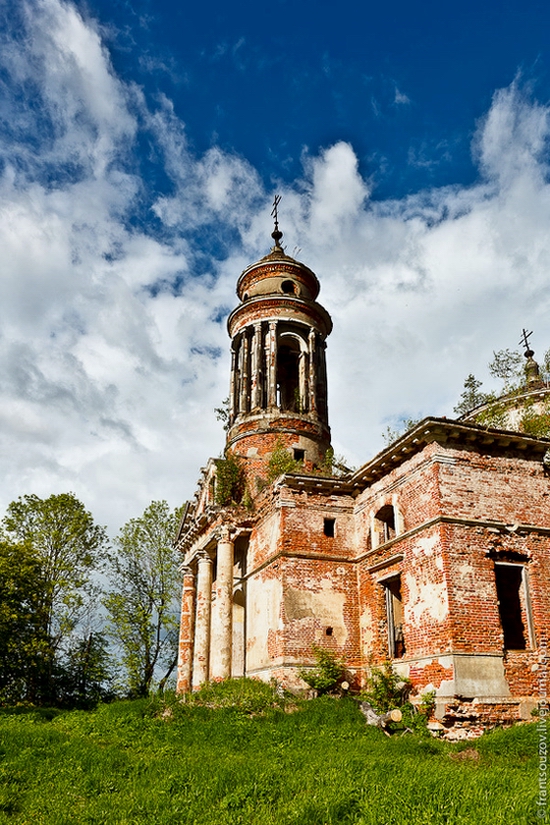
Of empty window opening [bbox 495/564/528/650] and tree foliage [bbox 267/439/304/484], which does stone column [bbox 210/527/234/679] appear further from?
empty window opening [bbox 495/564/528/650]

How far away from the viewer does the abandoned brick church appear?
12977mm

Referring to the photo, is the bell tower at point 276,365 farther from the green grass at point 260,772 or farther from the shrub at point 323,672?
the green grass at point 260,772

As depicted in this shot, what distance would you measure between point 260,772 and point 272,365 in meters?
16.7

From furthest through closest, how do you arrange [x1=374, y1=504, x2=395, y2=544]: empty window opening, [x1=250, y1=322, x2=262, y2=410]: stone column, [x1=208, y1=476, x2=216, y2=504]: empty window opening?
1. [x1=250, y1=322, x2=262, y2=410]: stone column
2. [x1=208, y1=476, x2=216, y2=504]: empty window opening
3. [x1=374, y1=504, x2=395, y2=544]: empty window opening

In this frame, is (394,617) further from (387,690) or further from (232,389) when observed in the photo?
A: (232,389)

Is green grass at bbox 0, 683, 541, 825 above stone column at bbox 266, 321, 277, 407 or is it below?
below

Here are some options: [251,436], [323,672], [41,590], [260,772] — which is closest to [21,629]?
[41,590]

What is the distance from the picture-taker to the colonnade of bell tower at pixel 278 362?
2298cm

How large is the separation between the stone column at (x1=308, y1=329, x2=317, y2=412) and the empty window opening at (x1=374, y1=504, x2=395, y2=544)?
7770mm

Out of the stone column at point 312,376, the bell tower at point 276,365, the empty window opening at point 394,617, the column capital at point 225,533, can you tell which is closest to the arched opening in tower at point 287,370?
the bell tower at point 276,365

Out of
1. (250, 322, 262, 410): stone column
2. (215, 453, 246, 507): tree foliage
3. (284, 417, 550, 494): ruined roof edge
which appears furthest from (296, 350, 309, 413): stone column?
(284, 417, 550, 494): ruined roof edge

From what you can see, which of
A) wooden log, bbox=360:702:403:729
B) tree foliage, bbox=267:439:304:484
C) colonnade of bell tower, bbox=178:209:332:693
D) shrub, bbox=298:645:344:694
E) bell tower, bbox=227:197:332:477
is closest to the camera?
wooden log, bbox=360:702:403:729

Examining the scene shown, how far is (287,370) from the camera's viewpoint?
2697 centimetres

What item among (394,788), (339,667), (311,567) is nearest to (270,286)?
(311,567)
